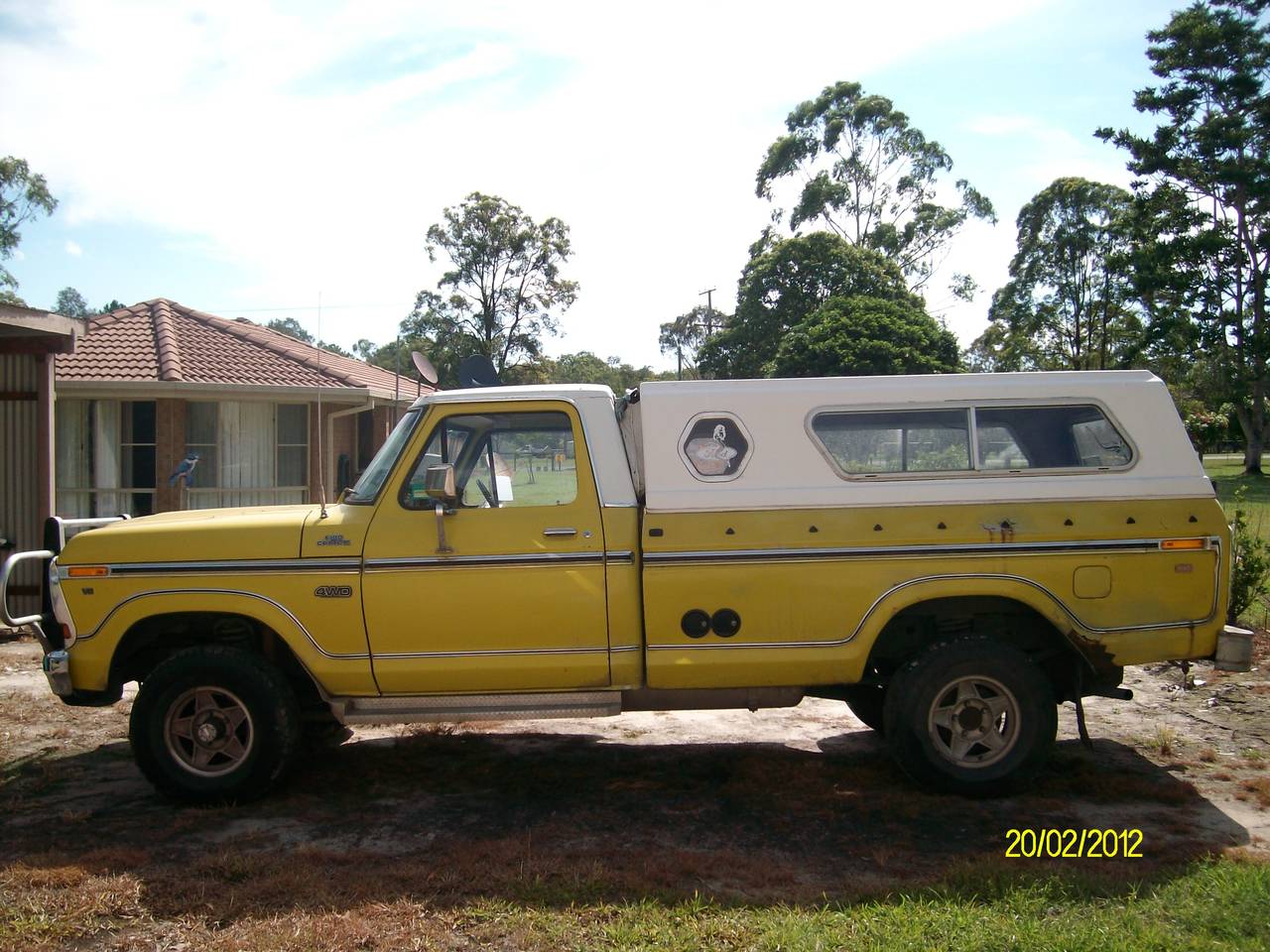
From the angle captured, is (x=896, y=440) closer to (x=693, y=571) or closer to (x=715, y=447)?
(x=715, y=447)

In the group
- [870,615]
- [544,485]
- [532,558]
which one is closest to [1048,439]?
[870,615]

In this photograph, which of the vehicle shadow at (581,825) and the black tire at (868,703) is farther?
the black tire at (868,703)

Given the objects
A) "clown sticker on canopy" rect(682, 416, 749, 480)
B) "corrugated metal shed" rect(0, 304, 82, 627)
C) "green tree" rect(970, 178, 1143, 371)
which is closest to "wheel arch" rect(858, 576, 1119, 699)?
"clown sticker on canopy" rect(682, 416, 749, 480)

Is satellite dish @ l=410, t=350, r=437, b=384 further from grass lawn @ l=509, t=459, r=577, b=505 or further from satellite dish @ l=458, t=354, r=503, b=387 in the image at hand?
grass lawn @ l=509, t=459, r=577, b=505

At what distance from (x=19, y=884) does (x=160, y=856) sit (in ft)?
1.82

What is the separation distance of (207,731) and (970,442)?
14.0 feet

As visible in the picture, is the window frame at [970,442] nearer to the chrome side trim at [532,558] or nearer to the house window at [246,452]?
the chrome side trim at [532,558]

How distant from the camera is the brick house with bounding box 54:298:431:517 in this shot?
12664 millimetres

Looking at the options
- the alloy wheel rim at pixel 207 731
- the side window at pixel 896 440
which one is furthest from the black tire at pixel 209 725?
the side window at pixel 896 440

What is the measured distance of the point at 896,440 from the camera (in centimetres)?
531

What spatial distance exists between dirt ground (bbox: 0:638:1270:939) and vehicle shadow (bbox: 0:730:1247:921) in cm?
2

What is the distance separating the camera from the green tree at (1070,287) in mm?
36594
